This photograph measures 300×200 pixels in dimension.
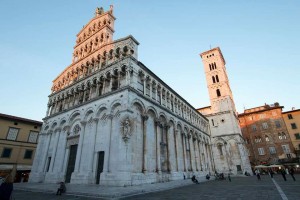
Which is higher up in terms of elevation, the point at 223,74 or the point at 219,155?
the point at 223,74

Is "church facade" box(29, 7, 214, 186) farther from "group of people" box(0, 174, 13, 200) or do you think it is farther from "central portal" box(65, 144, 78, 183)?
"group of people" box(0, 174, 13, 200)

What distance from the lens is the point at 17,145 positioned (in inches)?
1124

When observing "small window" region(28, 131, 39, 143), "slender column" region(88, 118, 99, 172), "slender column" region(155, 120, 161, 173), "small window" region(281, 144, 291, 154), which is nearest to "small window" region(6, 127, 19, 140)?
"small window" region(28, 131, 39, 143)

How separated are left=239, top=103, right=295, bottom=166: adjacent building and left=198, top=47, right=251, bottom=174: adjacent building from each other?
6.65 m

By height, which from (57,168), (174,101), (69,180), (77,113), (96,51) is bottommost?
(69,180)

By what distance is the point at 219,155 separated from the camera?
122 feet

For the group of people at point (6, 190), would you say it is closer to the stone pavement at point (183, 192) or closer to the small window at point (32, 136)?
the stone pavement at point (183, 192)

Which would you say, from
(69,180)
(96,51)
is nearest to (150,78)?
(96,51)

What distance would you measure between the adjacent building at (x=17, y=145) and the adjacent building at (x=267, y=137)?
1855 inches

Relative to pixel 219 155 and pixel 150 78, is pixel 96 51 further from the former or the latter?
pixel 219 155

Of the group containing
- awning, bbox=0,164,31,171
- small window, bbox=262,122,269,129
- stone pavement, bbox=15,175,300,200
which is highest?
small window, bbox=262,122,269,129

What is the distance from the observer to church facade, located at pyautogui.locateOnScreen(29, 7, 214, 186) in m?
16.1

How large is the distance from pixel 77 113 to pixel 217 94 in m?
33.4

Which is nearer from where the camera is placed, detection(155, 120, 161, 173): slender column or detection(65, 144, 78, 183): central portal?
detection(155, 120, 161, 173): slender column
